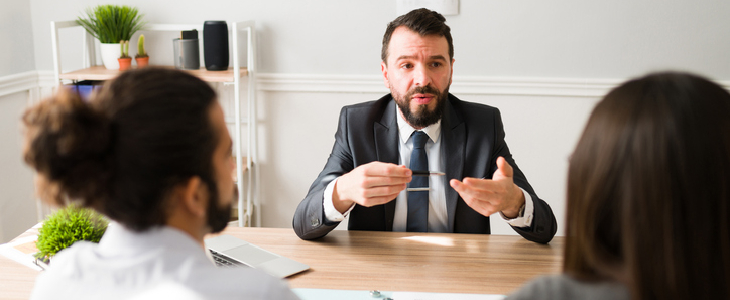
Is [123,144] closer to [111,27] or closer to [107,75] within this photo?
[107,75]

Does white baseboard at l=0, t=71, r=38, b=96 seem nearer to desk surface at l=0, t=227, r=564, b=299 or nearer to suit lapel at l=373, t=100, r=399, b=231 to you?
desk surface at l=0, t=227, r=564, b=299

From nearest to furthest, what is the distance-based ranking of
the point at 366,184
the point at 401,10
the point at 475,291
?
the point at 475,291
the point at 366,184
the point at 401,10

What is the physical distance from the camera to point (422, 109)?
1.76 metres

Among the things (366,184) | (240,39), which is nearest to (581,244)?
(366,184)

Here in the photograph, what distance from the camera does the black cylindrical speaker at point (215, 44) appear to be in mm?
2691

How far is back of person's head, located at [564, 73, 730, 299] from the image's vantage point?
0.62 meters

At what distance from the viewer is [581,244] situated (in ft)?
2.24

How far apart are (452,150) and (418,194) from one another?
0.55ft

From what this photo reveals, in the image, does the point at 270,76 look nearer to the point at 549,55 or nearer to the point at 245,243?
the point at 549,55

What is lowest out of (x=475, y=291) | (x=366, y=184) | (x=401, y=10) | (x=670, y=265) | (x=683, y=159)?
(x=475, y=291)

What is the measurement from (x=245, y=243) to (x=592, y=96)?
200 centimetres

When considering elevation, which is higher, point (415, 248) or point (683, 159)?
point (683, 159)

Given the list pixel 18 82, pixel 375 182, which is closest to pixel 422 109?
pixel 375 182

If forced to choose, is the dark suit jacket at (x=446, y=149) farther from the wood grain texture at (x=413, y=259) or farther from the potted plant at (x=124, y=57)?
the potted plant at (x=124, y=57)
